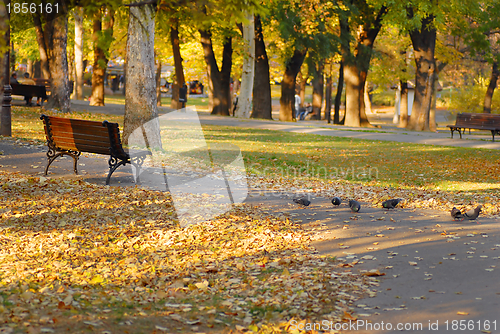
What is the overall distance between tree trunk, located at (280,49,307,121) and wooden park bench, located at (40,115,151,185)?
1889 centimetres

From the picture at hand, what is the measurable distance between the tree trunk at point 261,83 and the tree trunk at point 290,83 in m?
1.06

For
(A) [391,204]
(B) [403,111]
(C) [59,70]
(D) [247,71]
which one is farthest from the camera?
(B) [403,111]

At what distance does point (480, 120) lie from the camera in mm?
19828

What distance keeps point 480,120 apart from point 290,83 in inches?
424

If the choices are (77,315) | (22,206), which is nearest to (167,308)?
(77,315)

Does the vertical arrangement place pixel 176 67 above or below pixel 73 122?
above

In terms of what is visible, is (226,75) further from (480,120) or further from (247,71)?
(480,120)

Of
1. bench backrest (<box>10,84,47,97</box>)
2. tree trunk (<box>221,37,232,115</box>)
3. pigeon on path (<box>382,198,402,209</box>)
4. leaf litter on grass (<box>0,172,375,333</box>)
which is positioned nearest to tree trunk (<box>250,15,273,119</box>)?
tree trunk (<box>221,37,232,115</box>)

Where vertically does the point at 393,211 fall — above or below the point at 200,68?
below

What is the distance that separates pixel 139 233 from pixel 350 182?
559cm

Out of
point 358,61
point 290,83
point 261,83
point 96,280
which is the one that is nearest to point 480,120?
point 358,61

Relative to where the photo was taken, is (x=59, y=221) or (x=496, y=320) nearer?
(x=496, y=320)

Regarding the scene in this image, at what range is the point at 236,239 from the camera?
20.6 feet

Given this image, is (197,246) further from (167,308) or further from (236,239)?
(167,308)
